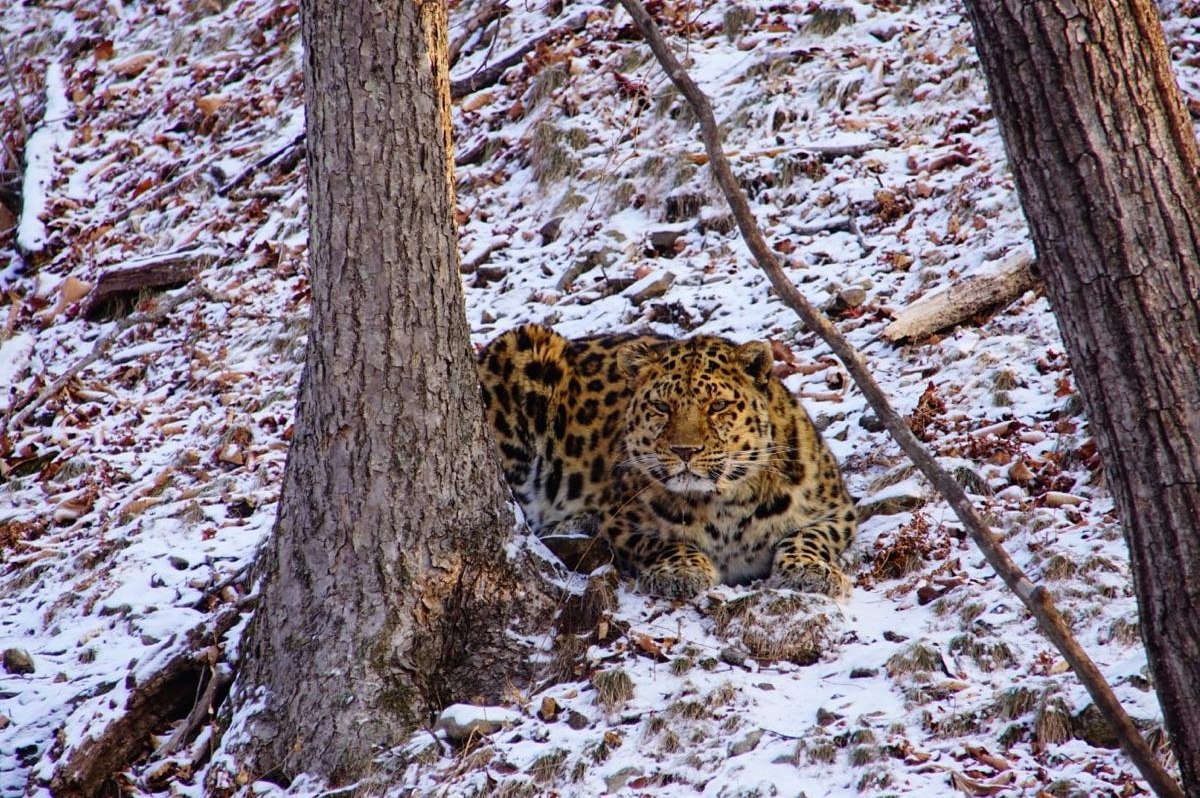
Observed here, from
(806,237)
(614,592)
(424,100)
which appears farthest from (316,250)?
(806,237)

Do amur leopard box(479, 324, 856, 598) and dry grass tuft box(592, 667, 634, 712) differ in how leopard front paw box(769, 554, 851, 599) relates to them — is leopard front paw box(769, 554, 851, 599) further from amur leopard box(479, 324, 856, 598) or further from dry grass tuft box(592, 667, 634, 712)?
dry grass tuft box(592, 667, 634, 712)

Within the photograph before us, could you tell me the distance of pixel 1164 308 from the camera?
3332mm

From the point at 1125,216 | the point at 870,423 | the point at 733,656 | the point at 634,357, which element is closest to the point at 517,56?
the point at 634,357

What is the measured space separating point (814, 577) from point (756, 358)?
4.55ft

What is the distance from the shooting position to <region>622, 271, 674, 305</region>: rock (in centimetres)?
978

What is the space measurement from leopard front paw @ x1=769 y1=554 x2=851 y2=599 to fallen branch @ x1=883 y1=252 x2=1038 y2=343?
8.37ft

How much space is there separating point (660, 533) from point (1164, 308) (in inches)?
159

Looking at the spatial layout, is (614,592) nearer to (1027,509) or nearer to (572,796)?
(572,796)

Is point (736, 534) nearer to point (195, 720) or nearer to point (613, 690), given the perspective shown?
point (613, 690)

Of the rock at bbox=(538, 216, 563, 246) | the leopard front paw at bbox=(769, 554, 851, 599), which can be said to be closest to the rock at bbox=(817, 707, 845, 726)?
the leopard front paw at bbox=(769, 554, 851, 599)

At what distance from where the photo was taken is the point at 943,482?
4164 millimetres

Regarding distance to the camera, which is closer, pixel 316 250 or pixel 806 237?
pixel 316 250

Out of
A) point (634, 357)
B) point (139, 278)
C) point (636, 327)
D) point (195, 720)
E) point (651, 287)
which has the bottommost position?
point (195, 720)

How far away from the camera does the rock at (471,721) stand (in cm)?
560
